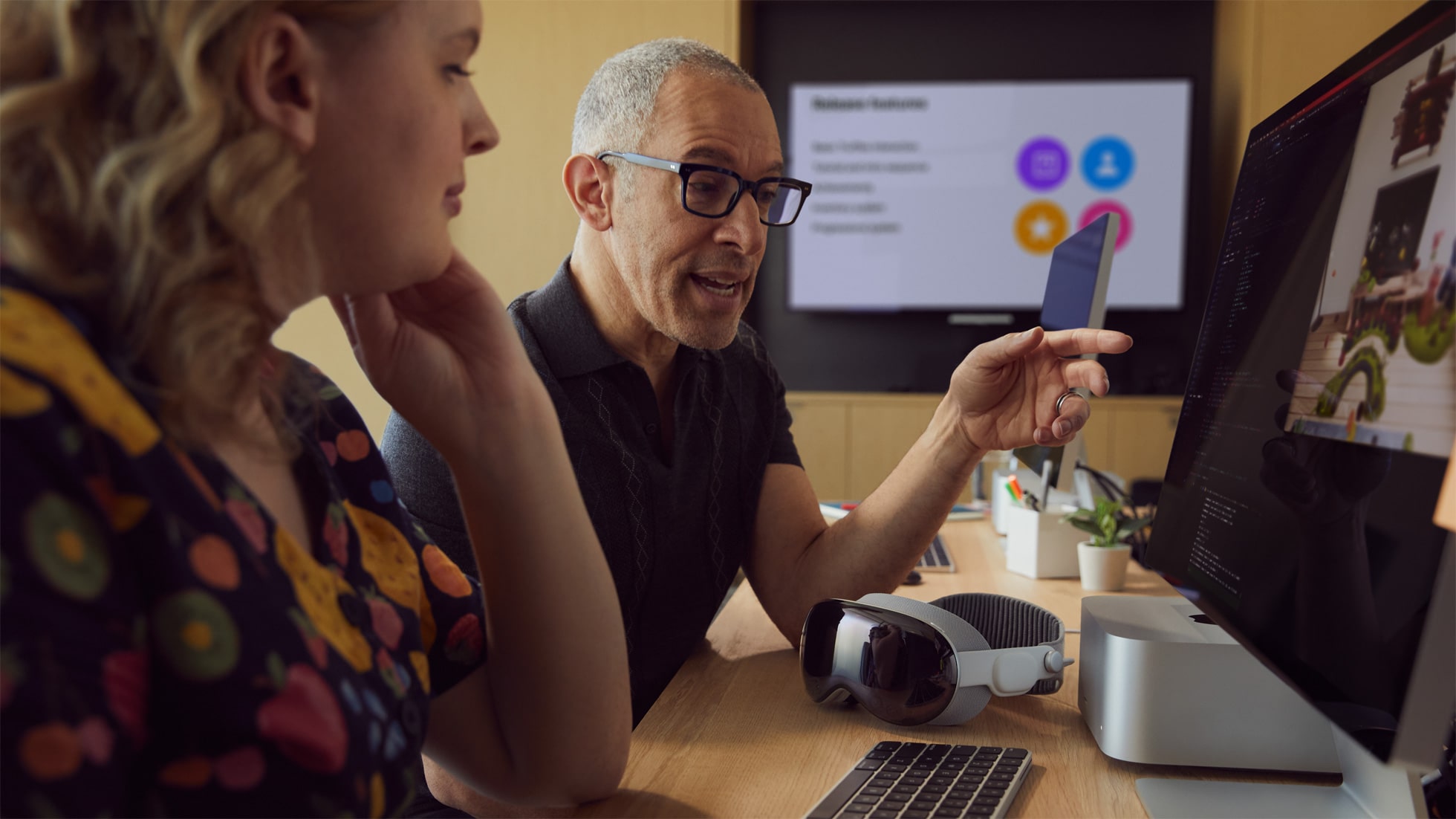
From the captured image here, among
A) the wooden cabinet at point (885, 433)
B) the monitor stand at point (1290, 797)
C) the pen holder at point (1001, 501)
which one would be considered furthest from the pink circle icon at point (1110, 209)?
the monitor stand at point (1290, 797)

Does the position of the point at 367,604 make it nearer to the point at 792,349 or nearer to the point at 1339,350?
the point at 1339,350

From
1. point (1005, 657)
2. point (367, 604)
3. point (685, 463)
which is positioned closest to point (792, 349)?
point (685, 463)

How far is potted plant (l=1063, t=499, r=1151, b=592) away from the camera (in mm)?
1434

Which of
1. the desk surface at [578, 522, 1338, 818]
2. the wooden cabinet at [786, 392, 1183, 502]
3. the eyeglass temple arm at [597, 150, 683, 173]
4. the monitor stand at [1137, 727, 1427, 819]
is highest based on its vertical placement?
the eyeglass temple arm at [597, 150, 683, 173]

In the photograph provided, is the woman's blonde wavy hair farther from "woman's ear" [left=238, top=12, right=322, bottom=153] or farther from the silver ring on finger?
the silver ring on finger

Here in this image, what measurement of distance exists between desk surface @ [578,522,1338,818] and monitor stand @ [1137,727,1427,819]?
0.02 m

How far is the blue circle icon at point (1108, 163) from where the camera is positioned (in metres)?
4.07

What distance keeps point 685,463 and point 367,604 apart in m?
0.72

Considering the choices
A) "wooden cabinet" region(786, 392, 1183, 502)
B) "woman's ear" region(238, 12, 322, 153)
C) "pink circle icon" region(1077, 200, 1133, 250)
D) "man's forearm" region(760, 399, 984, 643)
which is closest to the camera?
"woman's ear" region(238, 12, 322, 153)

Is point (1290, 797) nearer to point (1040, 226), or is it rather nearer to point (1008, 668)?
point (1008, 668)

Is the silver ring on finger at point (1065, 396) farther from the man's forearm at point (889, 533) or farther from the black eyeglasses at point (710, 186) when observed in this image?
the black eyeglasses at point (710, 186)

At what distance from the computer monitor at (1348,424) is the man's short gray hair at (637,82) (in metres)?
0.74

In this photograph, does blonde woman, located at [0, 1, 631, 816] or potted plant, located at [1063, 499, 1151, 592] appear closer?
blonde woman, located at [0, 1, 631, 816]

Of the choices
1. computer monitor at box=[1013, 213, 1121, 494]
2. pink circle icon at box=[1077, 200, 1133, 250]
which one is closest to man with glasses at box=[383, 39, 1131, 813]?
computer monitor at box=[1013, 213, 1121, 494]
